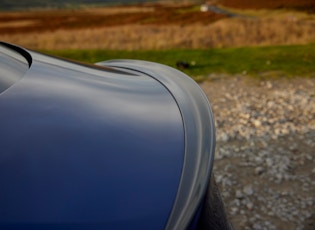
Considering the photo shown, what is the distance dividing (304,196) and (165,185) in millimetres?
2185

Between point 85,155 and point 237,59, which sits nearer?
point 85,155

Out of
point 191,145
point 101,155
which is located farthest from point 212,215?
point 101,155

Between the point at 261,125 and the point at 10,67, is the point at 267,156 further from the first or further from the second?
the point at 10,67

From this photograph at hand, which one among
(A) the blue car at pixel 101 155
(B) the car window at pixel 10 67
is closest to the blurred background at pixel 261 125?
(A) the blue car at pixel 101 155

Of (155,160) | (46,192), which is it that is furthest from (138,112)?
(46,192)

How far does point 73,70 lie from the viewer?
1.78 meters

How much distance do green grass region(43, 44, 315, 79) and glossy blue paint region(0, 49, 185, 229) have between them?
18.7 feet

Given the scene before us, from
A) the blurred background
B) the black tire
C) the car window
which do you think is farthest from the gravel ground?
the car window

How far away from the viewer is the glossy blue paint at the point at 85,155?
98 centimetres

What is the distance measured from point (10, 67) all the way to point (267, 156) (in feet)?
8.65

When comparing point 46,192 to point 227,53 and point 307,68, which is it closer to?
point 307,68

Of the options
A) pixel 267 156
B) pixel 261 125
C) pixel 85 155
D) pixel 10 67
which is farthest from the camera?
pixel 261 125

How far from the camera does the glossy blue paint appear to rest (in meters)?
0.98

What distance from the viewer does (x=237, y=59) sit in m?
8.65
